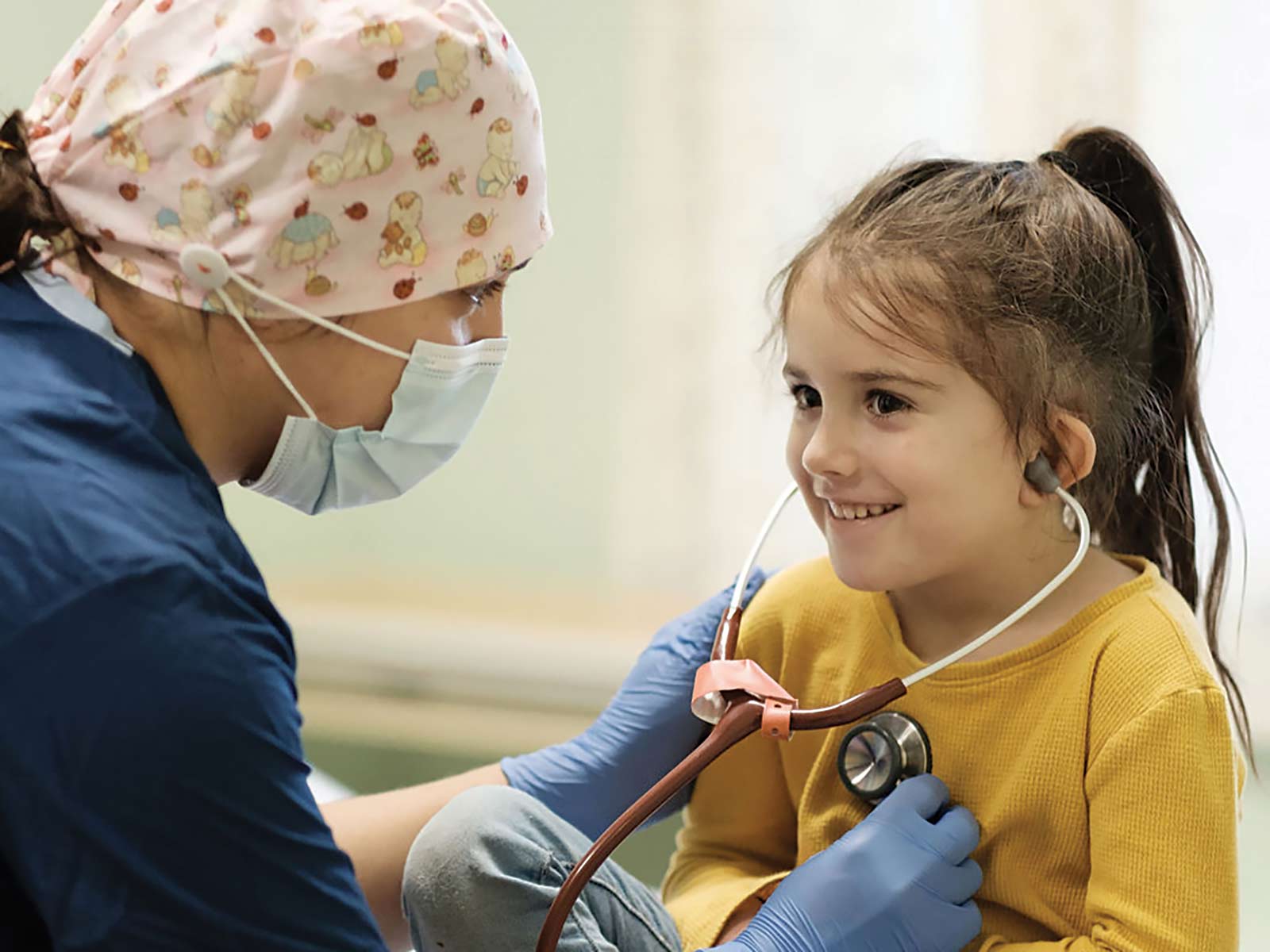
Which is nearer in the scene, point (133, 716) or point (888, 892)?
point (133, 716)

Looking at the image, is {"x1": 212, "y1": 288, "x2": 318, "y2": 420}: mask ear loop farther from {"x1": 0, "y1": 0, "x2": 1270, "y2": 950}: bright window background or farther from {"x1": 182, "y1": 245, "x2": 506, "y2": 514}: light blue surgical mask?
{"x1": 0, "y1": 0, "x2": 1270, "y2": 950}: bright window background

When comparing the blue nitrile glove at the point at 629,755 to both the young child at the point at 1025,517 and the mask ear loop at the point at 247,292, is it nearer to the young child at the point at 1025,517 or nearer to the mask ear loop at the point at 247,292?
the young child at the point at 1025,517

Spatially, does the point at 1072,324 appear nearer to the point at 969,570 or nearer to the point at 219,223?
the point at 969,570

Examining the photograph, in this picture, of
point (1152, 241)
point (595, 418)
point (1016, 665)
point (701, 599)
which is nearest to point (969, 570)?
point (1016, 665)

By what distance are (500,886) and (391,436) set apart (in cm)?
41

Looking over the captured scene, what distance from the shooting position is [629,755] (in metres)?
1.49

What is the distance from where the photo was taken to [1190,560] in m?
1.41

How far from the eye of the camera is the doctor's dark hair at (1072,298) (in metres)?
1.18

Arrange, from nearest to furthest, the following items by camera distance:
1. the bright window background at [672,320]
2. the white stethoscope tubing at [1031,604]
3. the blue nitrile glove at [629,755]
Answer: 1. the white stethoscope tubing at [1031,604]
2. the blue nitrile glove at [629,755]
3. the bright window background at [672,320]

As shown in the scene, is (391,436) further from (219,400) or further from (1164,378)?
(1164,378)

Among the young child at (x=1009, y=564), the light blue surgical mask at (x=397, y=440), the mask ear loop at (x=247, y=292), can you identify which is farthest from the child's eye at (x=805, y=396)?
the mask ear loop at (x=247, y=292)

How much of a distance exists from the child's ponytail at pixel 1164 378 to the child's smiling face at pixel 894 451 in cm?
22

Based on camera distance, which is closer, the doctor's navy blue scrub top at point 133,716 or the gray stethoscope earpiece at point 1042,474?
the doctor's navy blue scrub top at point 133,716

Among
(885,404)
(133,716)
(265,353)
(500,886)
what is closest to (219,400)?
(265,353)
